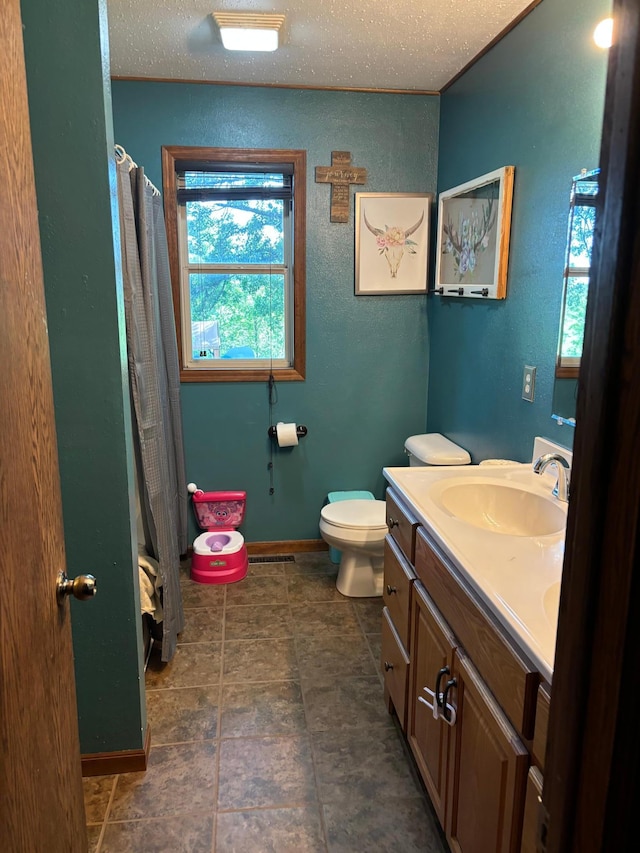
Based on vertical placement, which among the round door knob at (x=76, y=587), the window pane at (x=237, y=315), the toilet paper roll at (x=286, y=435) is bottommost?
the toilet paper roll at (x=286, y=435)

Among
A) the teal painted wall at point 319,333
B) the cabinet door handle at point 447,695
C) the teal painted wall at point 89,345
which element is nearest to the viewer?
the cabinet door handle at point 447,695

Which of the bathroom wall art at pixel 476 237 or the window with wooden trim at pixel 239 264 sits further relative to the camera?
the window with wooden trim at pixel 239 264

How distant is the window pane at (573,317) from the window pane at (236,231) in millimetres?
1810

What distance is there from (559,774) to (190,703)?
2.00 meters

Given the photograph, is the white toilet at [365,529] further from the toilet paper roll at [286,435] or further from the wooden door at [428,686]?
the wooden door at [428,686]

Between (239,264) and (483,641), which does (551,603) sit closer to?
(483,641)

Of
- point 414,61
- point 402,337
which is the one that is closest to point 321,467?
point 402,337

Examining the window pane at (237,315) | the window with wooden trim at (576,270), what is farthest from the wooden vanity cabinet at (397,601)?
the window pane at (237,315)

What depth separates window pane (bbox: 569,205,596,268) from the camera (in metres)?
1.87

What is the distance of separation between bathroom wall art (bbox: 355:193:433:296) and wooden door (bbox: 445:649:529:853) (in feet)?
7.43

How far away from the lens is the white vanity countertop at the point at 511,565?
1.13 metres

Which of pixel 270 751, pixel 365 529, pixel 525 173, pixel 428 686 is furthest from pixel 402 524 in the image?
pixel 525 173

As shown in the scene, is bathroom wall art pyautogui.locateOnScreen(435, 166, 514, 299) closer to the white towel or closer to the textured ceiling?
the textured ceiling

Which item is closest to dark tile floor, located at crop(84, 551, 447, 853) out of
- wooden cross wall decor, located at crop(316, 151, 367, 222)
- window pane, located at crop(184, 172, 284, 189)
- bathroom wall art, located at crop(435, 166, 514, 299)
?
bathroom wall art, located at crop(435, 166, 514, 299)
